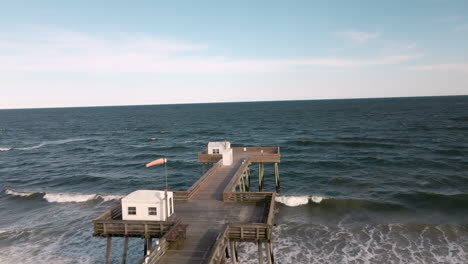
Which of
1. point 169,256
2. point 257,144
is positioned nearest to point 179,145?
point 257,144

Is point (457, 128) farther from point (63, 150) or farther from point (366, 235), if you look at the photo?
point (63, 150)

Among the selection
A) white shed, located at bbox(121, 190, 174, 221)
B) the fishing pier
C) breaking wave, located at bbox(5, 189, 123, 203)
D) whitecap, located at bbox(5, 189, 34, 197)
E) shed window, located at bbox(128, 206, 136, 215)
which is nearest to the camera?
the fishing pier

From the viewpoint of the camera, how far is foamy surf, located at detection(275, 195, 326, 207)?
108ft

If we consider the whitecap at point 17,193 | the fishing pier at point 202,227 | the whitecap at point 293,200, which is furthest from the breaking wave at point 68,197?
the whitecap at point 293,200

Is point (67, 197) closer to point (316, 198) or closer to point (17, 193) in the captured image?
point (17, 193)

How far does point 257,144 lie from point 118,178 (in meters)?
32.6

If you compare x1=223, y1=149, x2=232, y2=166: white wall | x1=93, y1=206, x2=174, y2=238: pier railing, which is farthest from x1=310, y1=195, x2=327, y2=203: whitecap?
x1=93, y1=206, x2=174, y2=238: pier railing

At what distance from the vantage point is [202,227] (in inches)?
664

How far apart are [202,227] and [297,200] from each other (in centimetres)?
1866

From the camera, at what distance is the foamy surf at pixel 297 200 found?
1297 inches

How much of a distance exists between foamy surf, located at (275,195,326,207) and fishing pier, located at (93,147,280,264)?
11.0m

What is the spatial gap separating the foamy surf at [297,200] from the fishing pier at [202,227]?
11038 millimetres

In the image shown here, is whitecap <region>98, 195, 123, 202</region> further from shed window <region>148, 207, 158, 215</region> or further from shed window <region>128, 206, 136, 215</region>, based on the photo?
shed window <region>148, 207, 158, 215</region>

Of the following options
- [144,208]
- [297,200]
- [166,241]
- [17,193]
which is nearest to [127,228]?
[144,208]
